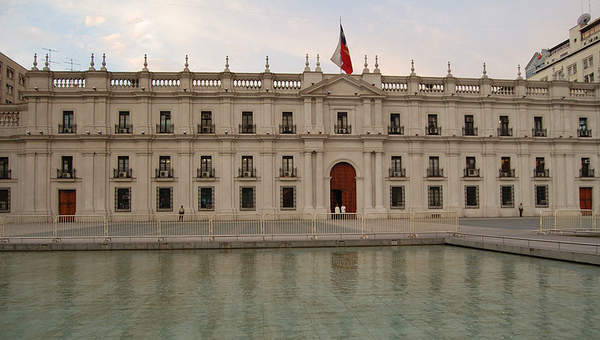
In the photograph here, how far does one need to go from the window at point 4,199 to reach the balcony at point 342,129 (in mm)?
28060

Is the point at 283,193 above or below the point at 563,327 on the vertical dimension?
above

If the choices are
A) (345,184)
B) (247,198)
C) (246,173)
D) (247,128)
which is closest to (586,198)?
(345,184)

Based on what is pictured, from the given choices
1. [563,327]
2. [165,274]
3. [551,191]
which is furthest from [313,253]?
[551,191]

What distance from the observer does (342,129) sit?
35969 millimetres

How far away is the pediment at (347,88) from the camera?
3562 cm

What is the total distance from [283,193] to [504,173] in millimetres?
20565

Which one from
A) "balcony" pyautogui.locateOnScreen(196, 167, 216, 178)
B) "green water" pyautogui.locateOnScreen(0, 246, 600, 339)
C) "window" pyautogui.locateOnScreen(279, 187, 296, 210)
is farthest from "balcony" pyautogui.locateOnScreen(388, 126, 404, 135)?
"green water" pyautogui.locateOnScreen(0, 246, 600, 339)

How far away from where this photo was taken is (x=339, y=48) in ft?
117

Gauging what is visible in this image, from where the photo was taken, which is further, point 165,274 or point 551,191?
point 551,191

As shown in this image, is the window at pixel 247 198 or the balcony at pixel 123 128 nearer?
the balcony at pixel 123 128

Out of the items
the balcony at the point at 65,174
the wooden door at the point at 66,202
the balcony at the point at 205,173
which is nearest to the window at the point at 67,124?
the balcony at the point at 65,174

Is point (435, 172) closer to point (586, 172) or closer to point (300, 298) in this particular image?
point (586, 172)

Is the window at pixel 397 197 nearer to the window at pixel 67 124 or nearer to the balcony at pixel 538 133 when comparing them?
the balcony at pixel 538 133

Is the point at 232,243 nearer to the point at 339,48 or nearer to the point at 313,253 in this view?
the point at 313,253
